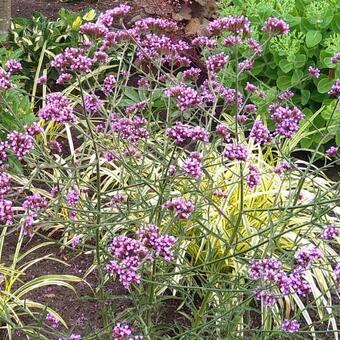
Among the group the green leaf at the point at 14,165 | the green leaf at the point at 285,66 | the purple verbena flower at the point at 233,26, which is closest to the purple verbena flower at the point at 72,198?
the purple verbena flower at the point at 233,26

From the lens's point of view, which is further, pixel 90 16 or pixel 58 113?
pixel 90 16

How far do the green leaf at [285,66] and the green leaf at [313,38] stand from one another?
153mm

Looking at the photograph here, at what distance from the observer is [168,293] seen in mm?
2889

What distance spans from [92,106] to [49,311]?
816mm

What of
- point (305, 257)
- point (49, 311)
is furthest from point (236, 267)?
point (305, 257)

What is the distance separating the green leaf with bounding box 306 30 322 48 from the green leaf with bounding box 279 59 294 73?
153mm

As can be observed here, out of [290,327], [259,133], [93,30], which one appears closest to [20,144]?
[93,30]

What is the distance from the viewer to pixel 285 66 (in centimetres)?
395

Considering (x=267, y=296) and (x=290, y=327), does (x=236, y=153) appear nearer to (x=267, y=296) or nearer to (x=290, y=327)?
(x=267, y=296)

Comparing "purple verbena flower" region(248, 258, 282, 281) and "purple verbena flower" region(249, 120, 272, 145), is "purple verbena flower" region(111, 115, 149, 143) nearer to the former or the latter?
"purple verbena flower" region(249, 120, 272, 145)

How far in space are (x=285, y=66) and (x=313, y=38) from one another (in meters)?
0.22

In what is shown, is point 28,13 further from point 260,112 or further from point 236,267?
point 236,267

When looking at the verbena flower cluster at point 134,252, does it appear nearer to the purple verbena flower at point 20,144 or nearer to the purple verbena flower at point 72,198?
the purple verbena flower at point 20,144

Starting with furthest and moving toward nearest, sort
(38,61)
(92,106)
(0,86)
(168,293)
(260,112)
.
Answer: (38,61), (260,112), (168,293), (92,106), (0,86)
